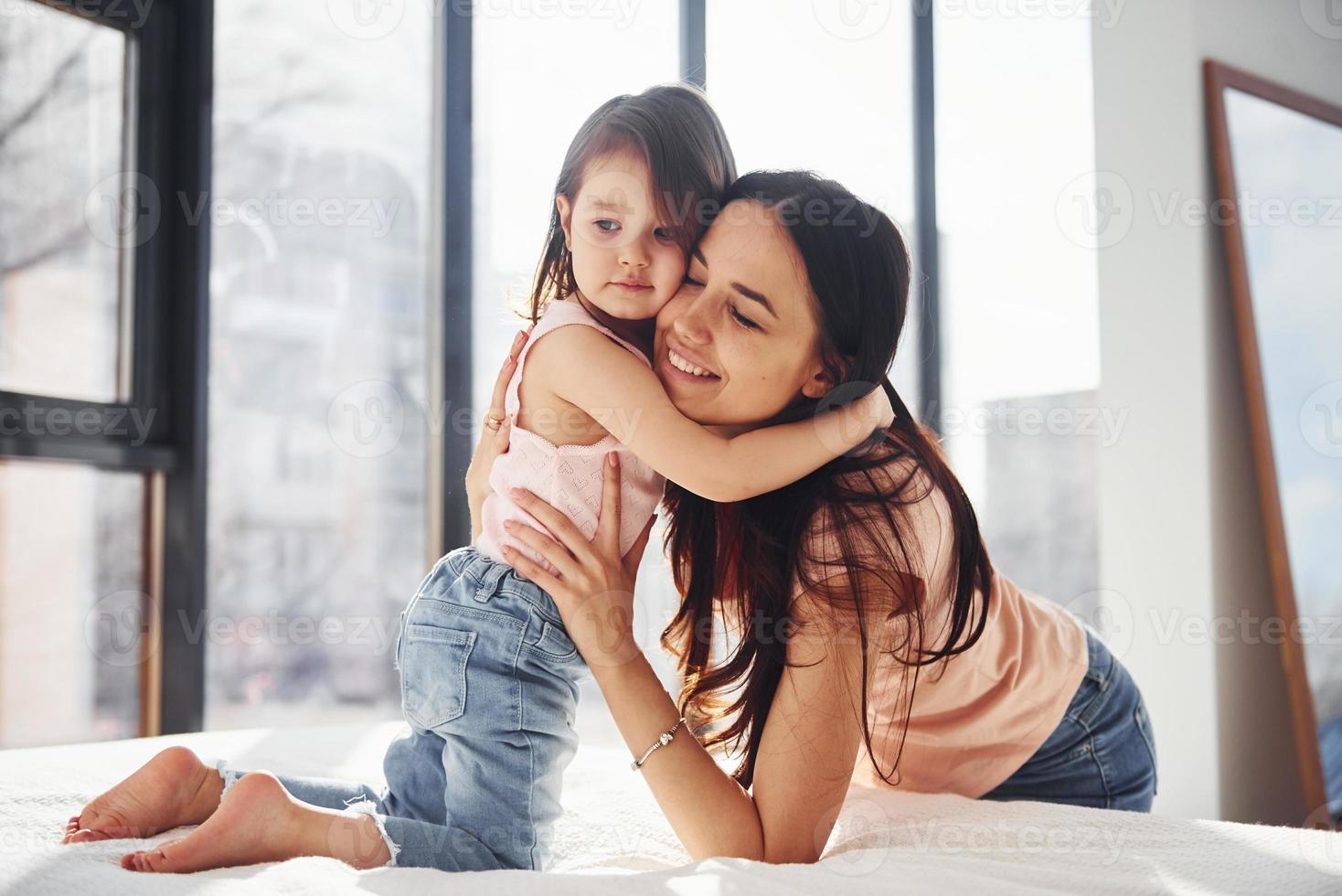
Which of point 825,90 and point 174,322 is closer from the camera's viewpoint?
point 174,322

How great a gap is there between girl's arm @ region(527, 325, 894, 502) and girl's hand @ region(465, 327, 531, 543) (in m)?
0.12

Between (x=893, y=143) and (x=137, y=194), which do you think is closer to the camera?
(x=137, y=194)

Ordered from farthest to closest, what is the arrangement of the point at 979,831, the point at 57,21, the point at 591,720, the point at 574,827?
the point at 591,720
the point at 57,21
the point at 574,827
the point at 979,831

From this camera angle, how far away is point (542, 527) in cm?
120

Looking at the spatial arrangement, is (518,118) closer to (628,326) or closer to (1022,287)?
(1022,287)

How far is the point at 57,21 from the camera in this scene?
2496 millimetres

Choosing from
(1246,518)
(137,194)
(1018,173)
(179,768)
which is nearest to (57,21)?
(137,194)

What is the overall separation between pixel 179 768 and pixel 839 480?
2.56ft

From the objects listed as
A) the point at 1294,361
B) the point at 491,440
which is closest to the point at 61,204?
the point at 491,440

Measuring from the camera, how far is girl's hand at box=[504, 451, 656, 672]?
1.14 meters

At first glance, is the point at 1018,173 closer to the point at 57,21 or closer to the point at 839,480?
the point at 839,480

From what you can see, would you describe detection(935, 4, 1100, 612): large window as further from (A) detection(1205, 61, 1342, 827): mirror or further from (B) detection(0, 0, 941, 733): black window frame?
(B) detection(0, 0, 941, 733): black window frame

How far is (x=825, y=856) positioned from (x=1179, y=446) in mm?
1993

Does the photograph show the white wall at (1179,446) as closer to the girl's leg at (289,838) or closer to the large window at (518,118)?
the large window at (518,118)
